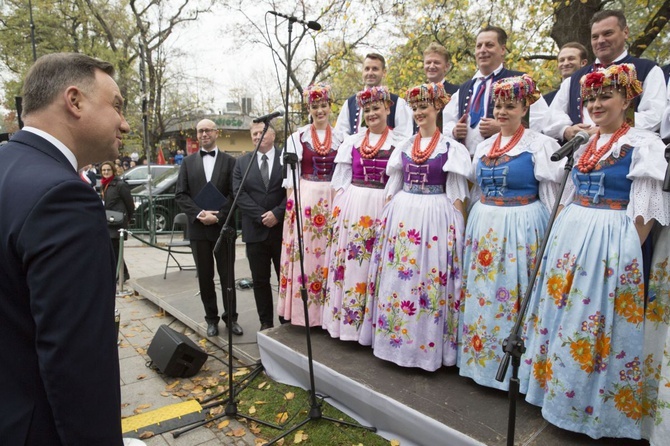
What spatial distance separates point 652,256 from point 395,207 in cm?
152

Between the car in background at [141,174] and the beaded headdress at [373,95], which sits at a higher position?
the beaded headdress at [373,95]

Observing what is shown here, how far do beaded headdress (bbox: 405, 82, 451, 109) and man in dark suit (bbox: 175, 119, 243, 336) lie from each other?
2071 millimetres

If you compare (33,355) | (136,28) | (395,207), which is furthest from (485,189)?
(136,28)

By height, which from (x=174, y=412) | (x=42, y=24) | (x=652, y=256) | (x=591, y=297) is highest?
(x=42, y=24)

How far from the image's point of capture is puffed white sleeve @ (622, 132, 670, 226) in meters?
2.18

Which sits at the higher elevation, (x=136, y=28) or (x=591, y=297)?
(x=136, y=28)

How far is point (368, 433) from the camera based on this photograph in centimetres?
285

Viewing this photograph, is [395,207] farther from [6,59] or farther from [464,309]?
[6,59]

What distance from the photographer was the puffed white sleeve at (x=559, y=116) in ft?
9.84

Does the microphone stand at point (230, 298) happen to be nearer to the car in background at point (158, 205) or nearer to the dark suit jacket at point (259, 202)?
the dark suit jacket at point (259, 202)

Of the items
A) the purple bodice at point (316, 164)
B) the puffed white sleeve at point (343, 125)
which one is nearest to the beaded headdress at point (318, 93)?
the puffed white sleeve at point (343, 125)

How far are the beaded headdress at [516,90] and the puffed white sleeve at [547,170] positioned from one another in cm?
27

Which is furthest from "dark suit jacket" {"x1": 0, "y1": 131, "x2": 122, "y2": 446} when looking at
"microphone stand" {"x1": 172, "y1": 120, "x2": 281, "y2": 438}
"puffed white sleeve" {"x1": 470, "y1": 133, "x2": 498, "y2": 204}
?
"puffed white sleeve" {"x1": 470, "y1": 133, "x2": 498, "y2": 204}

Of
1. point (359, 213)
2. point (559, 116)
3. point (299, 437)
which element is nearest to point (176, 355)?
point (299, 437)
